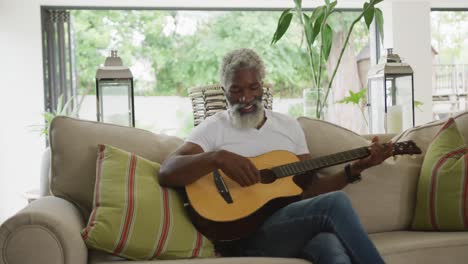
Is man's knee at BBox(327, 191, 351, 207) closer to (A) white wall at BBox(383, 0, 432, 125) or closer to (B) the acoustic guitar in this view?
(B) the acoustic guitar

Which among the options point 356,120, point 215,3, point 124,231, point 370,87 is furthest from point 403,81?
point 356,120

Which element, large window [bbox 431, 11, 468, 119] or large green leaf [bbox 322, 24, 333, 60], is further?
large window [bbox 431, 11, 468, 119]

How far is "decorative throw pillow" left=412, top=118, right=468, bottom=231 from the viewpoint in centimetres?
212

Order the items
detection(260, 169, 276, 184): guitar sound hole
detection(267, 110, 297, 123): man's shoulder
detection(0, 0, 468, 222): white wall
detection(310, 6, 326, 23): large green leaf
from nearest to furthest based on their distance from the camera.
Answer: detection(260, 169, 276, 184): guitar sound hole < detection(267, 110, 297, 123): man's shoulder < detection(310, 6, 326, 23): large green leaf < detection(0, 0, 468, 222): white wall

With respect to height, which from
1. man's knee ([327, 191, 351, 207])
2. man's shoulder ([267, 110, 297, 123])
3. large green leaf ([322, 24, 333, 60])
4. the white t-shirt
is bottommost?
man's knee ([327, 191, 351, 207])

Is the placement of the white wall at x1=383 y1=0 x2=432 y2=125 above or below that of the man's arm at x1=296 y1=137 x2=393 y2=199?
above

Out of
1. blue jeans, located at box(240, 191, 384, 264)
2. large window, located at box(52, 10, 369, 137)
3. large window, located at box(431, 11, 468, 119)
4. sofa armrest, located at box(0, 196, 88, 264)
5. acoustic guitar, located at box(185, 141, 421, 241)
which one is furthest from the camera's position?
large window, located at box(431, 11, 468, 119)

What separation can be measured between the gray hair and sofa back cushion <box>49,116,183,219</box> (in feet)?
1.47

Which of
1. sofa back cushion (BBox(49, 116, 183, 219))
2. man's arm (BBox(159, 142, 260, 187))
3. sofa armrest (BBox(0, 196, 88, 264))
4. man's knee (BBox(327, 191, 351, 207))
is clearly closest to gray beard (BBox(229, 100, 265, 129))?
man's arm (BBox(159, 142, 260, 187))

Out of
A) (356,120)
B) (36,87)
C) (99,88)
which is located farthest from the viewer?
(356,120)

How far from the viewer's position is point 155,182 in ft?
6.49

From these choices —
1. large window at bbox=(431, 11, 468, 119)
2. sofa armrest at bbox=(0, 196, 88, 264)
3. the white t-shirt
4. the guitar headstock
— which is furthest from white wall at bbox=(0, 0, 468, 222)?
large window at bbox=(431, 11, 468, 119)

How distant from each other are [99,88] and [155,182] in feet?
2.78

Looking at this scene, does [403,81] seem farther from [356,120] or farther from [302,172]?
[356,120]
